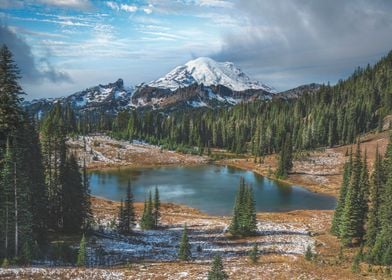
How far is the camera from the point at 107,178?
118 meters

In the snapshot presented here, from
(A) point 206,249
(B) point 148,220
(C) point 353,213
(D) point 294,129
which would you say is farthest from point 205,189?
(D) point 294,129

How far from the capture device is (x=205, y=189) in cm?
10344

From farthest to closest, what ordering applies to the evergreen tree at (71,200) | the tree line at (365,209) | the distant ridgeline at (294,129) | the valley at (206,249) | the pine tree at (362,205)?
the distant ridgeline at (294,129)
the pine tree at (362,205)
the evergreen tree at (71,200)
the tree line at (365,209)
the valley at (206,249)

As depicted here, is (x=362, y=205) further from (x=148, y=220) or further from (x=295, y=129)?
(x=295, y=129)

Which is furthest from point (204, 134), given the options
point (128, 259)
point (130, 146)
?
point (128, 259)

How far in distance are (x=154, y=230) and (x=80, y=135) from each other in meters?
125

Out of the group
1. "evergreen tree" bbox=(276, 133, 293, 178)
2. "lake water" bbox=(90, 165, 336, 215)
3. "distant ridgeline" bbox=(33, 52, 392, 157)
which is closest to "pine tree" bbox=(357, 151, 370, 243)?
"lake water" bbox=(90, 165, 336, 215)

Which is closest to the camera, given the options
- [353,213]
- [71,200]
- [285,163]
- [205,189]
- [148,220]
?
[71,200]

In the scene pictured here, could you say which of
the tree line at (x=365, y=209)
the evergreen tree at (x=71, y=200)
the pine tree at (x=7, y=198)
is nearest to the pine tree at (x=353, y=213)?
the tree line at (x=365, y=209)

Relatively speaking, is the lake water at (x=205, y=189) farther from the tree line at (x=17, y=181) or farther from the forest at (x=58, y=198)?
the tree line at (x=17, y=181)

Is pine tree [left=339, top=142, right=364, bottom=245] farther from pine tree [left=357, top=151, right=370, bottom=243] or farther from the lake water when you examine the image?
the lake water

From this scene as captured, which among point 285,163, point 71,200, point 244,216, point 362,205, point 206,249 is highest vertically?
point 285,163

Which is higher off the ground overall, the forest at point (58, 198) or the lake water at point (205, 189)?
the forest at point (58, 198)

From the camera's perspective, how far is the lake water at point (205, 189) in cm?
8756
